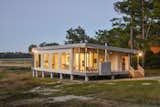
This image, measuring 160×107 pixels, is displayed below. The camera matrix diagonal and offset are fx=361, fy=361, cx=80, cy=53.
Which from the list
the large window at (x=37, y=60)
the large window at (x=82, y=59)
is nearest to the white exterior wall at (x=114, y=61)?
the large window at (x=82, y=59)

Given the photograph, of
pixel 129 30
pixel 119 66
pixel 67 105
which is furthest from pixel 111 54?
pixel 67 105

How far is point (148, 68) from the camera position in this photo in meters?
42.8

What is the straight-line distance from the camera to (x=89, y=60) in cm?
3438

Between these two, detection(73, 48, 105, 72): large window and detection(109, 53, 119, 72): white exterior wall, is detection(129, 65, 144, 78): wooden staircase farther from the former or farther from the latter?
detection(73, 48, 105, 72): large window

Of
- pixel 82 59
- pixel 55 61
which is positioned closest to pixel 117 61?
pixel 82 59

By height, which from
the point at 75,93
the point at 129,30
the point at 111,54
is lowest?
the point at 75,93

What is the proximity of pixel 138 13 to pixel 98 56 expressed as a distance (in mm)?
13205

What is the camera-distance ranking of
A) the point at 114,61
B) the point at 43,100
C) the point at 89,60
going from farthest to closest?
the point at 114,61
the point at 89,60
the point at 43,100

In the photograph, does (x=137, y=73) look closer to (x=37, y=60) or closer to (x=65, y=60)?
(x=65, y=60)

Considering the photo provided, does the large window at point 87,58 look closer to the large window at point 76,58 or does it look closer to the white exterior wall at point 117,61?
the large window at point 76,58

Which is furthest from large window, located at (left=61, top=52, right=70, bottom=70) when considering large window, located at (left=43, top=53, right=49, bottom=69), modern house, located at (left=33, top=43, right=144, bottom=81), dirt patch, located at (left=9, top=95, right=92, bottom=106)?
dirt patch, located at (left=9, top=95, right=92, bottom=106)

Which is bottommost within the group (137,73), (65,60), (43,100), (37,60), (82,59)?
(43,100)

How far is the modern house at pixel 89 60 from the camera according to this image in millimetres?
32562

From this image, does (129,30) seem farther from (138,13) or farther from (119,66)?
(119,66)
